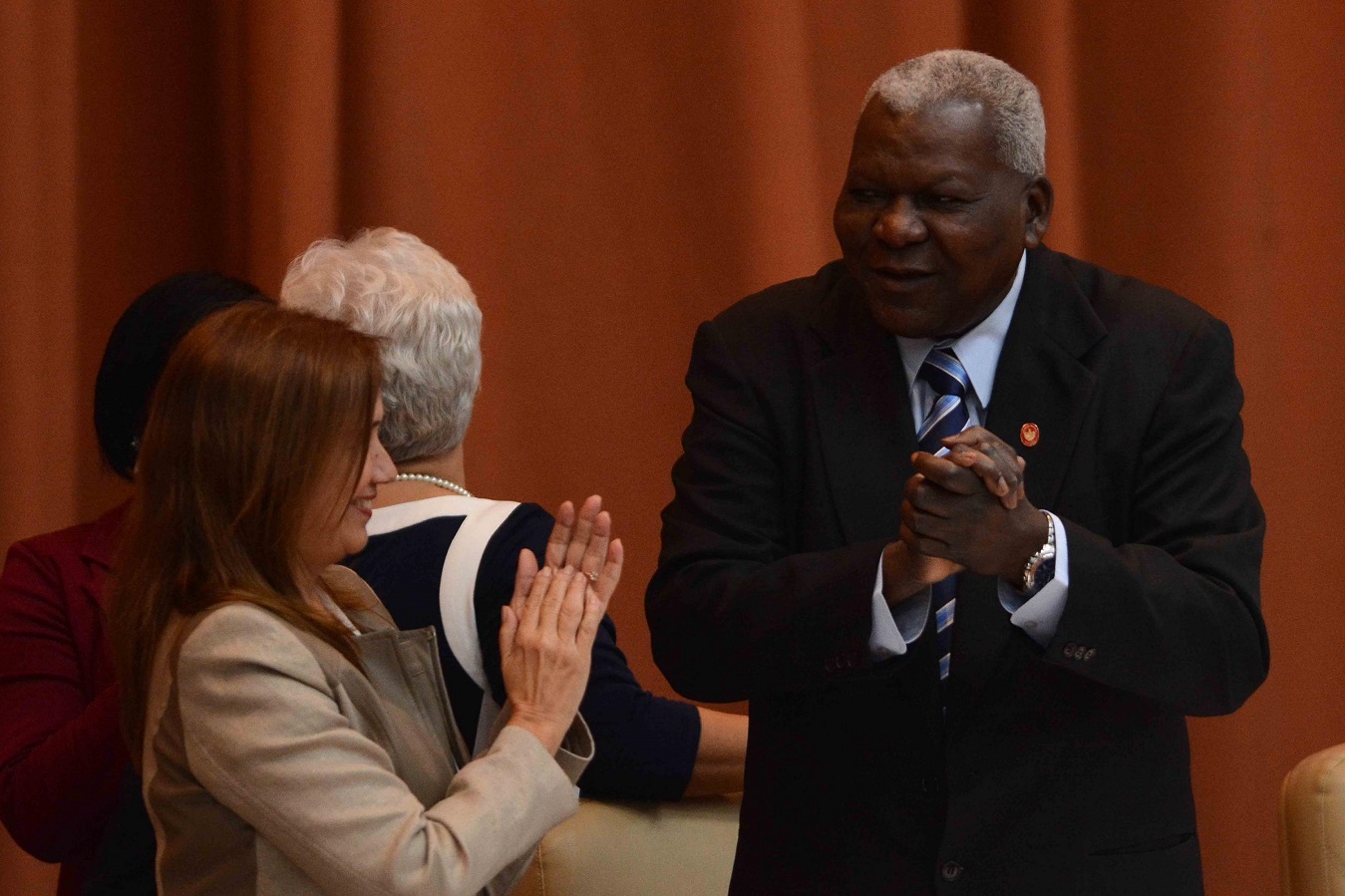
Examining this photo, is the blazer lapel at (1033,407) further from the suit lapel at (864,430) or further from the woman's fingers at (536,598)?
the woman's fingers at (536,598)

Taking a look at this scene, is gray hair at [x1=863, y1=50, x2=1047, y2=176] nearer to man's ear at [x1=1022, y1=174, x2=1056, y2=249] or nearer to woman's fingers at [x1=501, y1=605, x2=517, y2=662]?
man's ear at [x1=1022, y1=174, x2=1056, y2=249]

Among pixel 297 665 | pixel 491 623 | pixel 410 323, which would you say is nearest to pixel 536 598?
pixel 491 623

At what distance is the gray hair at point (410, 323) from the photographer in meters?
1.93

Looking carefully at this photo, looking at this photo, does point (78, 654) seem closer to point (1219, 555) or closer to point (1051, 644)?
point (1051, 644)

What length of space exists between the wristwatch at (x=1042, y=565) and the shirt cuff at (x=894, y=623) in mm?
101

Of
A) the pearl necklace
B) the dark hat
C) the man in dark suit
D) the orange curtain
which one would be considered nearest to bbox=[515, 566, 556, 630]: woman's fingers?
the man in dark suit

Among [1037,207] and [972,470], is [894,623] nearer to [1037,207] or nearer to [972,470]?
[972,470]

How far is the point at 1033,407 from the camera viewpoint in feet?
5.40

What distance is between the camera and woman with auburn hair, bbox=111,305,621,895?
1.40 meters

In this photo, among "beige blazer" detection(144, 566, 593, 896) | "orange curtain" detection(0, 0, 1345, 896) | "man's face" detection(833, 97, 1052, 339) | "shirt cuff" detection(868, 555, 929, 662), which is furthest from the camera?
"orange curtain" detection(0, 0, 1345, 896)

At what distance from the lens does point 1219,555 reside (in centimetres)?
154

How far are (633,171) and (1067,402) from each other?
1583mm

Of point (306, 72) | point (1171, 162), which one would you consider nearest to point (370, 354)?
point (306, 72)

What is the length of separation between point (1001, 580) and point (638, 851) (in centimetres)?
62
